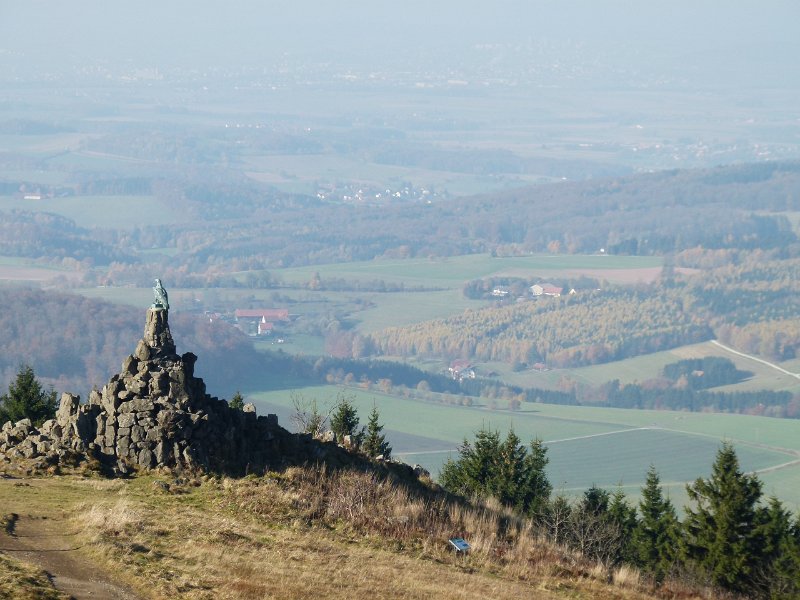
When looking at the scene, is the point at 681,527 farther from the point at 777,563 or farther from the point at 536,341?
the point at 536,341

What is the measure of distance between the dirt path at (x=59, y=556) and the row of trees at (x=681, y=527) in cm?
1396

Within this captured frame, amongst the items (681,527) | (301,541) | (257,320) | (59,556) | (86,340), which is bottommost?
(59,556)

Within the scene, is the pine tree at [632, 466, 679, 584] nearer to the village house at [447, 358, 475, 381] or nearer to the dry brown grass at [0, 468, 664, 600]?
the dry brown grass at [0, 468, 664, 600]

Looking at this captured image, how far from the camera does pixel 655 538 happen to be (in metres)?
43.0

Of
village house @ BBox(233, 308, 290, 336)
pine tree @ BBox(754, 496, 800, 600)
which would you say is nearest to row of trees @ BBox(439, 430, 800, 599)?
pine tree @ BBox(754, 496, 800, 600)

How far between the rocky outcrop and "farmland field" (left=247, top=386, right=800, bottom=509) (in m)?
56.3

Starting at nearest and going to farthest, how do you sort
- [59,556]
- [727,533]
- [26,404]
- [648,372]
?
1. [59,556]
2. [727,533]
3. [26,404]
4. [648,372]

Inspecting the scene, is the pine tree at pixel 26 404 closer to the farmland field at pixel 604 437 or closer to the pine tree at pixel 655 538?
the pine tree at pixel 655 538

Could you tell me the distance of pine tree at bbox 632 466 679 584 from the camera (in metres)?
38.1

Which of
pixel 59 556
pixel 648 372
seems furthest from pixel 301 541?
pixel 648 372

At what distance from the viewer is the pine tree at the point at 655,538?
38062mm

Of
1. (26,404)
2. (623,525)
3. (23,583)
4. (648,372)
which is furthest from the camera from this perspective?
(648,372)

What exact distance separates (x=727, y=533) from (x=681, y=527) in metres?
2.79

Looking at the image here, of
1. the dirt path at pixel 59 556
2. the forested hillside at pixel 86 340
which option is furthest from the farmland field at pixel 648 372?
the dirt path at pixel 59 556
